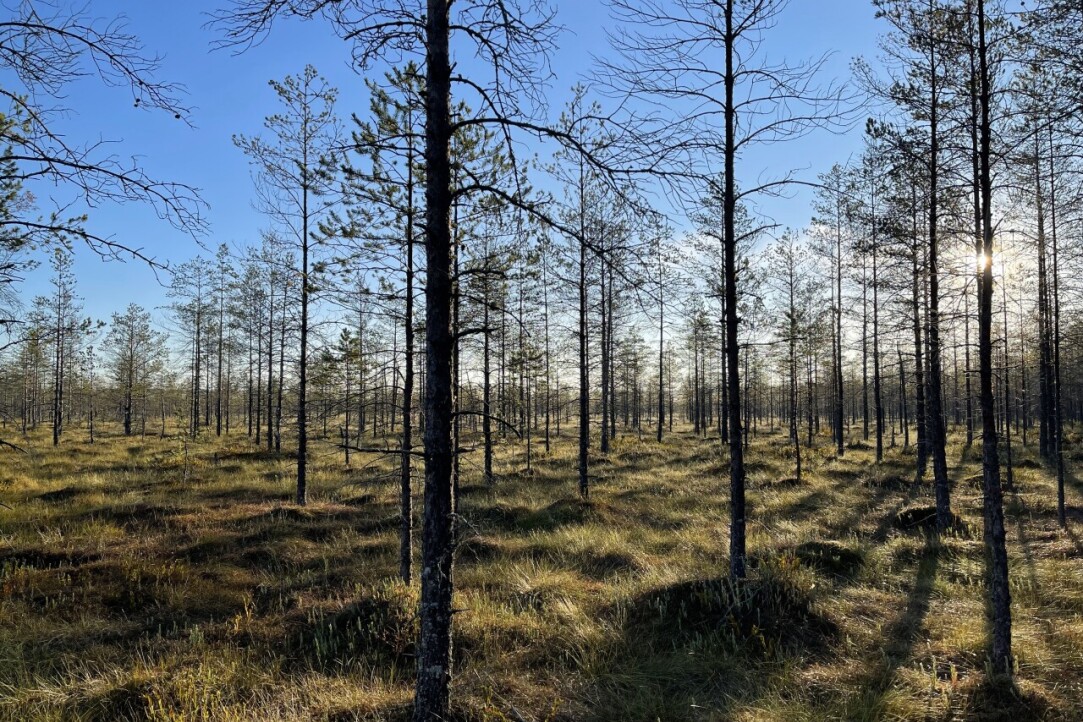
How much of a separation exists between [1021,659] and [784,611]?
2.28 metres

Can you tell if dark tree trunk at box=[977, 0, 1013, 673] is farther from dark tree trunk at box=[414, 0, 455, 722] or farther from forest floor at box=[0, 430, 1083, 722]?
dark tree trunk at box=[414, 0, 455, 722]

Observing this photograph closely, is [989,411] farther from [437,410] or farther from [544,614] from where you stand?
[437,410]

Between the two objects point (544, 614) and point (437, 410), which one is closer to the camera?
point (437, 410)

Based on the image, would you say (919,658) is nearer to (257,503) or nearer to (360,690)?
(360,690)

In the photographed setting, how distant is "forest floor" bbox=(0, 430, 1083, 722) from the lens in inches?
179

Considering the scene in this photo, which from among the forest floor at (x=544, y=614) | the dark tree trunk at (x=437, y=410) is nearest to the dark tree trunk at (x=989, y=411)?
the forest floor at (x=544, y=614)

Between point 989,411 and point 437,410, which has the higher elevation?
point 437,410

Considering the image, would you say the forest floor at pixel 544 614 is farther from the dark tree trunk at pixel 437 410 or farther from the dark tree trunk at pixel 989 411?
the dark tree trunk at pixel 989 411

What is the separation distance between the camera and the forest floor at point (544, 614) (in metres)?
4.54

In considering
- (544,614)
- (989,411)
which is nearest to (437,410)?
(544,614)

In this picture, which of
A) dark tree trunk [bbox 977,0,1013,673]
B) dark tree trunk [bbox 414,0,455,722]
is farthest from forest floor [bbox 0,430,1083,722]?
dark tree trunk [bbox 977,0,1013,673]

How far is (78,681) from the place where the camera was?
488 cm

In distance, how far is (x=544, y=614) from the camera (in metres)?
6.53

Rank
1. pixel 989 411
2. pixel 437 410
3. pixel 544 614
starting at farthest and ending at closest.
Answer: pixel 544 614 → pixel 989 411 → pixel 437 410
